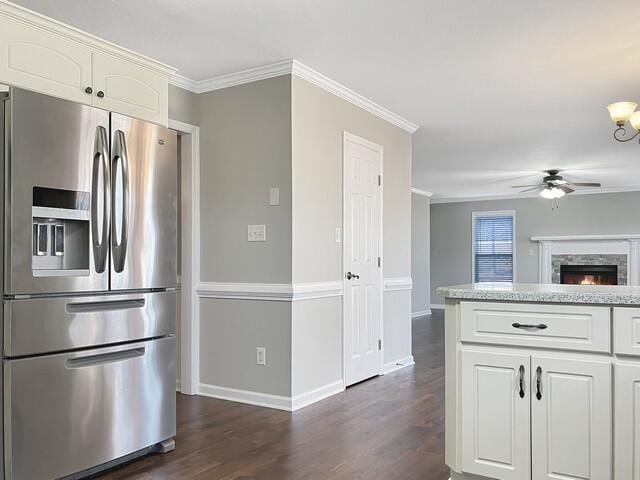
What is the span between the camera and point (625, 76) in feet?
13.4

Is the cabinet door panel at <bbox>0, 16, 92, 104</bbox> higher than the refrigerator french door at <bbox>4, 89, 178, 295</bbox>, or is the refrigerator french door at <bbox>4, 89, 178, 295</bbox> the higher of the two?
the cabinet door panel at <bbox>0, 16, 92, 104</bbox>

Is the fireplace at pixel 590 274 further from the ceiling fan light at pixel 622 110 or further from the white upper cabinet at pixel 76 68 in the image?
the white upper cabinet at pixel 76 68

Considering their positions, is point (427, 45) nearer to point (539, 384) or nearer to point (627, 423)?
point (539, 384)

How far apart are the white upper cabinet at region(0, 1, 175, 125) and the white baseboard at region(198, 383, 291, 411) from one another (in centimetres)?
197

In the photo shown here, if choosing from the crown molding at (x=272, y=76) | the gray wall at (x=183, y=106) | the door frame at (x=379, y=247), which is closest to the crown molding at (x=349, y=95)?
the crown molding at (x=272, y=76)

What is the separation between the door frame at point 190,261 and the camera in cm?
419

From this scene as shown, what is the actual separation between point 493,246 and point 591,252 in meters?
1.81

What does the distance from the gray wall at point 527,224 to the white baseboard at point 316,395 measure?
758cm

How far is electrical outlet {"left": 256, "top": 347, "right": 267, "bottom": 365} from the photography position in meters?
3.87

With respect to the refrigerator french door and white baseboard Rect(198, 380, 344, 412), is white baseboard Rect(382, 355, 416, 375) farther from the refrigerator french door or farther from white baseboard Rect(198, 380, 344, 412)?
the refrigerator french door

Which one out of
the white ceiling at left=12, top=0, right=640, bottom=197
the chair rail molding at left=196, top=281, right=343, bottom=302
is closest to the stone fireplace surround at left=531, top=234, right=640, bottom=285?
the white ceiling at left=12, top=0, right=640, bottom=197

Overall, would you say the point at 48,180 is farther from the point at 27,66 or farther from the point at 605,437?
the point at 605,437

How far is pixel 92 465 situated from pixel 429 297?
8.90m

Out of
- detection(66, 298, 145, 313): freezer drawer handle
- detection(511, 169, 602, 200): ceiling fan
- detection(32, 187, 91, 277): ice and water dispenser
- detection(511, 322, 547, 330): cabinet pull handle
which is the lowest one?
detection(511, 322, 547, 330): cabinet pull handle
